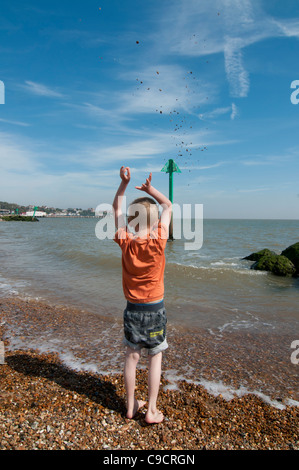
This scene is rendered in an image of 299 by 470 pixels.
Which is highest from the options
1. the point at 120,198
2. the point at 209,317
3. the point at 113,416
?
the point at 120,198

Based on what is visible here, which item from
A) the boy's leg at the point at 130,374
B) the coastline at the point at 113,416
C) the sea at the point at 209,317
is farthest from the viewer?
the sea at the point at 209,317

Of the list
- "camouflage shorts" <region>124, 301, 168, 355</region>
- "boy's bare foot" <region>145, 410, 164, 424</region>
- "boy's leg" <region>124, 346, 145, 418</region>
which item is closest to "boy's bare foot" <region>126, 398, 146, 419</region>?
"boy's leg" <region>124, 346, 145, 418</region>

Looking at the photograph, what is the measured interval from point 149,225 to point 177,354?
2.90 meters

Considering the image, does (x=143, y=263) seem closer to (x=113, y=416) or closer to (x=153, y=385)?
(x=153, y=385)

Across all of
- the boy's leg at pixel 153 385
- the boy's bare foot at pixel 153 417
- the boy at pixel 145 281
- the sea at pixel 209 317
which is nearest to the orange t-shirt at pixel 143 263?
the boy at pixel 145 281

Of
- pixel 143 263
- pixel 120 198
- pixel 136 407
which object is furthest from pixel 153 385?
pixel 120 198

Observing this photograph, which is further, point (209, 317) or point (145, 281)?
point (209, 317)

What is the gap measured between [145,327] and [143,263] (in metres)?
0.64

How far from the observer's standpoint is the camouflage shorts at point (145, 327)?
2.95m

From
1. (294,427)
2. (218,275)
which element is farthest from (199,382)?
(218,275)

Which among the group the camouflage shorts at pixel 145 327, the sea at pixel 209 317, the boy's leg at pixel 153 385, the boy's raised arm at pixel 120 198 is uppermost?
the boy's raised arm at pixel 120 198

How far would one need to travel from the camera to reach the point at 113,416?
120 inches

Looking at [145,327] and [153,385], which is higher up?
[145,327]

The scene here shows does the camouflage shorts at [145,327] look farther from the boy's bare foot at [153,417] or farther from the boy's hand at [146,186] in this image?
the boy's hand at [146,186]
